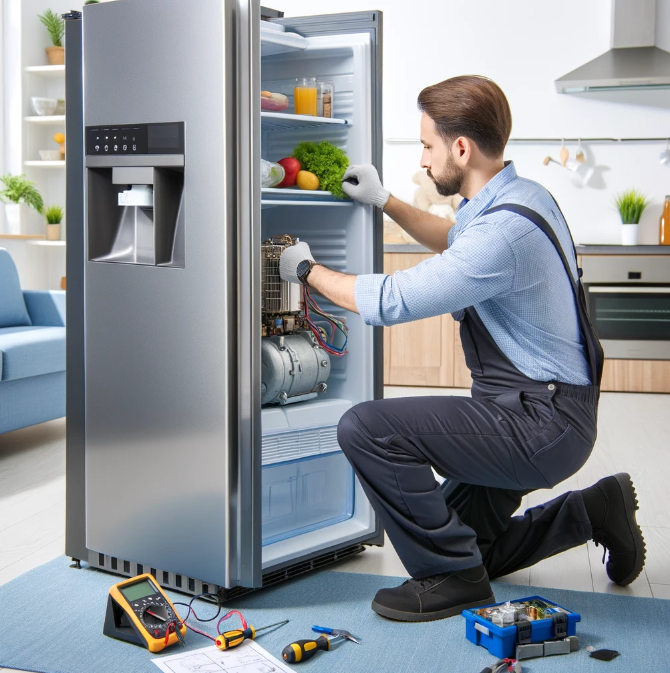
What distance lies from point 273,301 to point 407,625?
898 millimetres

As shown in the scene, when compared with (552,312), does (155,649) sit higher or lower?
lower

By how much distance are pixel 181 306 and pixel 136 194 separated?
1.06 feet

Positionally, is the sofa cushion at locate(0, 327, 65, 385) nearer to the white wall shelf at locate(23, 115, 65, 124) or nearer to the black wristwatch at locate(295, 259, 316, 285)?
the black wristwatch at locate(295, 259, 316, 285)

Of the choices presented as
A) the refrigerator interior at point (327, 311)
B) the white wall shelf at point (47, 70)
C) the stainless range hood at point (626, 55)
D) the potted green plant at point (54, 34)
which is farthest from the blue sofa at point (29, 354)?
the stainless range hood at point (626, 55)

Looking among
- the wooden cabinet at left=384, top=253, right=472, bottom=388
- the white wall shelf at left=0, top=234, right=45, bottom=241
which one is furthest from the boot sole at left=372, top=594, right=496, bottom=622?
the white wall shelf at left=0, top=234, right=45, bottom=241

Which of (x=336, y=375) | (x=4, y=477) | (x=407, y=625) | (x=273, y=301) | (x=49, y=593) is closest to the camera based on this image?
(x=407, y=625)

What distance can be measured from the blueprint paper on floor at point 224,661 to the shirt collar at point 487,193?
44.5 inches

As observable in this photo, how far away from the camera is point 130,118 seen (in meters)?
2.11

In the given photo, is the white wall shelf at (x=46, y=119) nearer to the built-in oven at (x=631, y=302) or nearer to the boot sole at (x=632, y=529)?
the built-in oven at (x=631, y=302)

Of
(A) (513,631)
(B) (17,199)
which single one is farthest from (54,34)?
(A) (513,631)

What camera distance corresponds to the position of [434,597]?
203 cm

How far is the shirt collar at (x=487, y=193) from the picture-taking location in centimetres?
212

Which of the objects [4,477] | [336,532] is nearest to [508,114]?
[336,532]

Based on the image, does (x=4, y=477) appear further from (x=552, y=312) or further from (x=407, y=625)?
(x=552, y=312)
